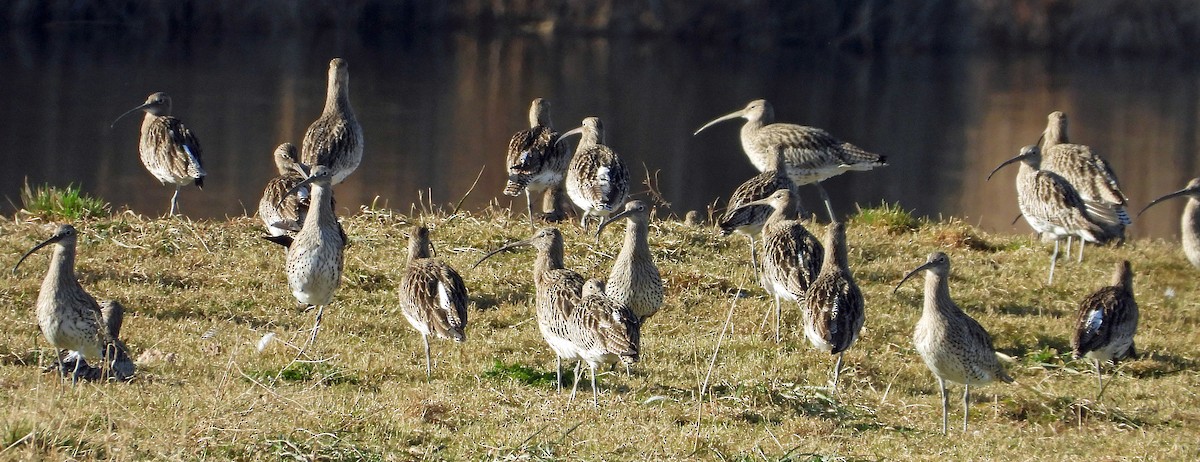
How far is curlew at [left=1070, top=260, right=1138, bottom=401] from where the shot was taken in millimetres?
8789

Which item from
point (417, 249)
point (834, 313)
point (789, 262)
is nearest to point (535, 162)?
point (417, 249)

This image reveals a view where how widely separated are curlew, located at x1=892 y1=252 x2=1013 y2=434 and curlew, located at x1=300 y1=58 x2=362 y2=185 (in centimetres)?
562

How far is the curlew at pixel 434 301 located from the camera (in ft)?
25.8

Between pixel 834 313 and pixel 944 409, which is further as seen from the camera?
pixel 834 313

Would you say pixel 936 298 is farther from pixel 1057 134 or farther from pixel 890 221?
pixel 1057 134

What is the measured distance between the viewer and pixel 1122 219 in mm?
12414

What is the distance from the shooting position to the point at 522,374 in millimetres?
8156

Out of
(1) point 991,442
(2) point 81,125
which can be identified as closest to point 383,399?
(1) point 991,442

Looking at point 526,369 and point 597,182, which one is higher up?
point 597,182

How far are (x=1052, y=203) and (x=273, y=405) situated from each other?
7.38 metres

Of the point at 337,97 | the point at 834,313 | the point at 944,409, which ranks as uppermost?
the point at 337,97

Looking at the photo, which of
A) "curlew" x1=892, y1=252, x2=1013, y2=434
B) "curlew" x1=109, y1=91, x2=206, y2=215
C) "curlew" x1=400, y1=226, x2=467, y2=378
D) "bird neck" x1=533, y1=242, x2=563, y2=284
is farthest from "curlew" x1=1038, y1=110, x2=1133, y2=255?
"curlew" x1=109, y1=91, x2=206, y2=215

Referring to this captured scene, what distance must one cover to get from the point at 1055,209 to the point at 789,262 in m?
3.53

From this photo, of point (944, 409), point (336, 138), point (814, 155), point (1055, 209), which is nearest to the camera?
point (944, 409)
